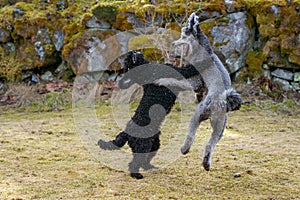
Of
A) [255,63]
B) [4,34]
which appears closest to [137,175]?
[255,63]

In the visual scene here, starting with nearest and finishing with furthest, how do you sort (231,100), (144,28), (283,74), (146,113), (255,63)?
(231,100), (146,113), (283,74), (255,63), (144,28)

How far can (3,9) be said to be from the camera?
7.65 metres

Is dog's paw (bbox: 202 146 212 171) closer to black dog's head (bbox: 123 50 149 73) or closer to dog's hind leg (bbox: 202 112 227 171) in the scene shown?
dog's hind leg (bbox: 202 112 227 171)

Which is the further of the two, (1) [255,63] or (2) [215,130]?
(1) [255,63]

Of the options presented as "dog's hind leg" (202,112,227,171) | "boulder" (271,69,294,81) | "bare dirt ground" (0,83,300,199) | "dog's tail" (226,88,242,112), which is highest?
"dog's tail" (226,88,242,112)

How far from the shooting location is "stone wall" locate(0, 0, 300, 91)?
6320mm

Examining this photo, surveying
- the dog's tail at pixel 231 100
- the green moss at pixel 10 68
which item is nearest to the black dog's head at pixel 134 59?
the dog's tail at pixel 231 100

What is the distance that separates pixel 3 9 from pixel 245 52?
499cm

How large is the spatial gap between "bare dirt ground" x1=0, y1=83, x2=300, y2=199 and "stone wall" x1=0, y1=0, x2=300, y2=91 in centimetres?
146

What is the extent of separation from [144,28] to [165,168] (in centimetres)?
386

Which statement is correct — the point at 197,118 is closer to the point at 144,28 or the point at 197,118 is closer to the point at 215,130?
the point at 215,130

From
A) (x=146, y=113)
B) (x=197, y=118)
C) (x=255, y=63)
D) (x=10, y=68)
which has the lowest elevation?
(x=10, y=68)

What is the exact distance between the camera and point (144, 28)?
6.82 metres

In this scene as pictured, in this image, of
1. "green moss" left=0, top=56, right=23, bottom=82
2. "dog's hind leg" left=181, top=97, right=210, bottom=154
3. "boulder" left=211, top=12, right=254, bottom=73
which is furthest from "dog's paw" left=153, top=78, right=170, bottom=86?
"green moss" left=0, top=56, right=23, bottom=82
